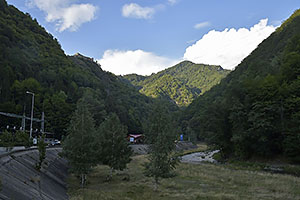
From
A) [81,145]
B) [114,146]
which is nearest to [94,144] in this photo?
[81,145]

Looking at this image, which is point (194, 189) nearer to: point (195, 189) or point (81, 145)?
point (195, 189)

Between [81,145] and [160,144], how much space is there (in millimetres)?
9026

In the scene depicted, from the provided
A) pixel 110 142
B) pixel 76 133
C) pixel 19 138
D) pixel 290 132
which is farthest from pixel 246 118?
pixel 19 138

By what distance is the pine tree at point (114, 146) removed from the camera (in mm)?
38312

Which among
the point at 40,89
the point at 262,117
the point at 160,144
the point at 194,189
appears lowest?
the point at 194,189

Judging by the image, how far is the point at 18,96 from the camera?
102 metres

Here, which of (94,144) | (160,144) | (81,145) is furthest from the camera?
(94,144)

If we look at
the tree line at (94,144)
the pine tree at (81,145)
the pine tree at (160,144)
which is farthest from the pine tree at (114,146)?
the pine tree at (160,144)

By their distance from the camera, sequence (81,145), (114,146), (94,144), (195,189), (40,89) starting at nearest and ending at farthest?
1. (81,145)
2. (195,189)
3. (94,144)
4. (114,146)
5. (40,89)

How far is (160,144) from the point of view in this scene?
3095 cm

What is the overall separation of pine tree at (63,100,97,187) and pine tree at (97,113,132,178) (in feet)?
20.0

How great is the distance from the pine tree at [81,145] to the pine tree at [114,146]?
6.09 meters

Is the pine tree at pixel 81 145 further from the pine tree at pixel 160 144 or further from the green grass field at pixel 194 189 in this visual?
the pine tree at pixel 160 144

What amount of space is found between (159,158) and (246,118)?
35119 millimetres
